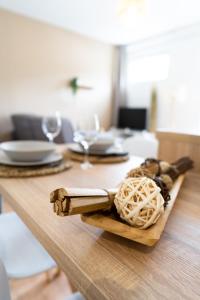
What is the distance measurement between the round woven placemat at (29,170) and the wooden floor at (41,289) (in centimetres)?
83

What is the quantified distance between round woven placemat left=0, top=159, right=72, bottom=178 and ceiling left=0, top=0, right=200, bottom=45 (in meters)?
1.94

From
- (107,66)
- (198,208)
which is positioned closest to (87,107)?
(107,66)

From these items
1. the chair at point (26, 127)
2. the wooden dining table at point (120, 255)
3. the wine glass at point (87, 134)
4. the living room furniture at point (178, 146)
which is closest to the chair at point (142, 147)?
the living room furniture at point (178, 146)

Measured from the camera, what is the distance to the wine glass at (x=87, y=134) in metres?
0.86

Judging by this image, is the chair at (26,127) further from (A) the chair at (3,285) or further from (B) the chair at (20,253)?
(A) the chair at (3,285)

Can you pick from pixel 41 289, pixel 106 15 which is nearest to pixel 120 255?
pixel 41 289

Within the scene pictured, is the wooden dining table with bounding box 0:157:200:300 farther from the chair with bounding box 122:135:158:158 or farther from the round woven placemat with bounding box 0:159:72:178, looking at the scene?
the chair with bounding box 122:135:158:158

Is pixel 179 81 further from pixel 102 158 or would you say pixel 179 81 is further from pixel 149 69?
pixel 102 158

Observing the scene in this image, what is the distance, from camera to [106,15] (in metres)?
2.67

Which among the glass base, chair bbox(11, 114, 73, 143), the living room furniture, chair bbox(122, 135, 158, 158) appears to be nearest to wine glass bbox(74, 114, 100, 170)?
the glass base

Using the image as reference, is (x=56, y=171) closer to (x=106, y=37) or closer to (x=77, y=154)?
(x=77, y=154)

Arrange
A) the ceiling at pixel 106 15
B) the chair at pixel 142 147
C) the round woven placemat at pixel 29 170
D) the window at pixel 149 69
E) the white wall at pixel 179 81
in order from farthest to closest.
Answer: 1. the window at pixel 149 69
2. the white wall at pixel 179 81
3. the ceiling at pixel 106 15
4. the chair at pixel 142 147
5. the round woven placemat at pixel 29 170

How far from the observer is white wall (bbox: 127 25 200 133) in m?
3.06

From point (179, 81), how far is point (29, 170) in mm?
3178
